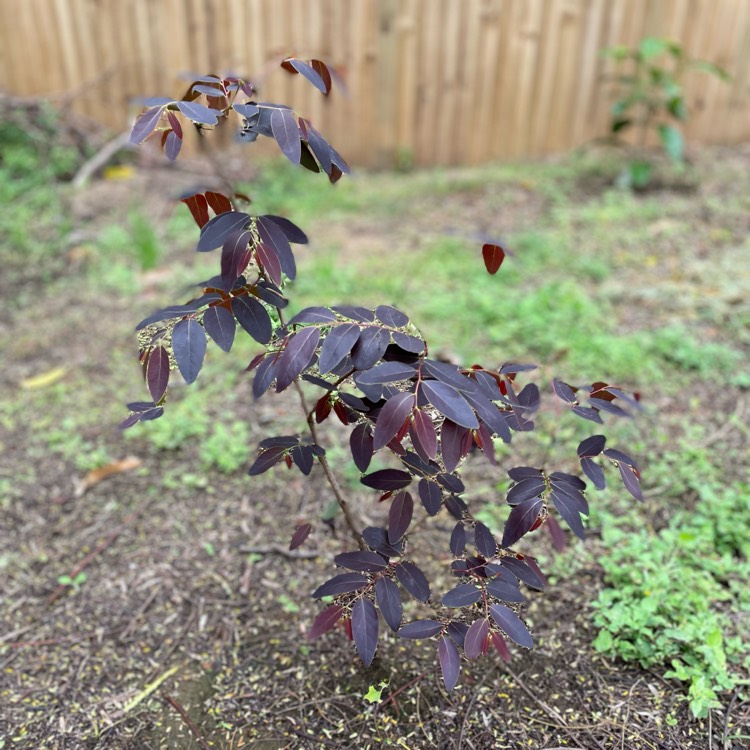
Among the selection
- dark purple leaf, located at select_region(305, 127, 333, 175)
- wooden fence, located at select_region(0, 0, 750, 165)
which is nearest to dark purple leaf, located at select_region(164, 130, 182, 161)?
dark purple leaf, located at select_region(305, 127, 333, 175)

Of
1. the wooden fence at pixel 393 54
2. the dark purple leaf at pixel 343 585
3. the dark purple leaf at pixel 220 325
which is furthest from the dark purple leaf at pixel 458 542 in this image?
the wooden fence at pixel 393 54

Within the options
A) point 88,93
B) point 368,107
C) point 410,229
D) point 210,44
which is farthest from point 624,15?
point 88,93

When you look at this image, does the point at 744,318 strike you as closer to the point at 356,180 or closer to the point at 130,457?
the point at 130,457

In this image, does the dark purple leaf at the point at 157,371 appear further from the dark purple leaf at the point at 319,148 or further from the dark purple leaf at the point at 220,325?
the dark purple leaf at the point at 319,148

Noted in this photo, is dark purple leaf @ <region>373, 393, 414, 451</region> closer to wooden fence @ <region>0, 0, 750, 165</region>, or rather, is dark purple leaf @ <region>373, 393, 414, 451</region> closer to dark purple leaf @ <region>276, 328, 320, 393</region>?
dark purple leaf @ <region>276, 328, 320, 393</region>

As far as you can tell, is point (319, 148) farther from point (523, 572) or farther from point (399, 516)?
point (523, 572)

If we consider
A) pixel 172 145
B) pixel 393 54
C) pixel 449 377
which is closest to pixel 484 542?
pixel 449 377
